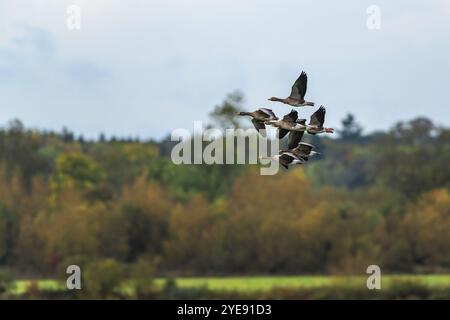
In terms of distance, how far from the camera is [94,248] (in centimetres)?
5528

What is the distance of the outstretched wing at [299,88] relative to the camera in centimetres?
2009

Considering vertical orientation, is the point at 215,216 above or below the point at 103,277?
above

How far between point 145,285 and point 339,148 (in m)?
27.1

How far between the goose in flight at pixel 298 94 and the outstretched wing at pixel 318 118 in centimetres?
27

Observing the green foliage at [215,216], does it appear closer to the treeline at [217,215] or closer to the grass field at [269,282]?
the treeline at [217,215]

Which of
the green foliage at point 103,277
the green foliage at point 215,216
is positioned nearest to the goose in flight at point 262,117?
the green foliage at point 215,216

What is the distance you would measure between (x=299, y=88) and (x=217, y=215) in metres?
38.7

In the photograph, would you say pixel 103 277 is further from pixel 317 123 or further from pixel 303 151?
pixel 317 123

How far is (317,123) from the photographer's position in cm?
2009

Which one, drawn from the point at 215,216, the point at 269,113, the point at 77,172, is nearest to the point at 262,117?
the point at 269,113

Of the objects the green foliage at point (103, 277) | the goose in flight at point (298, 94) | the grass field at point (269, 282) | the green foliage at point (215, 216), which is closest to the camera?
the goose in flight at point (298, 94)

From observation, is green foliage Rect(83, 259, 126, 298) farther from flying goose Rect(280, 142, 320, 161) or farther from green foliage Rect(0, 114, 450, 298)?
flying goose Rect(280, 142, 320, 161)
